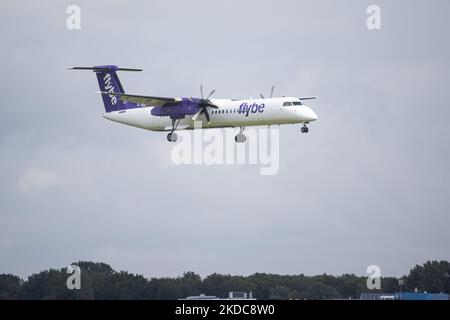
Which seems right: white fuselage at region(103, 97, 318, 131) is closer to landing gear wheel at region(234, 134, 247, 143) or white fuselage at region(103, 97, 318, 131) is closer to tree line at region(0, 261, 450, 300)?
landing gear wheel at region(234, 134, 247, 143)

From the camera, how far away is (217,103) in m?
77.6

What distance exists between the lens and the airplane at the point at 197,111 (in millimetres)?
73125

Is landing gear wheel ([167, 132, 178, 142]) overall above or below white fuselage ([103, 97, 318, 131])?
below

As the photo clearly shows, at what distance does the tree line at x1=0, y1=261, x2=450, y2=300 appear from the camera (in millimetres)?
66062

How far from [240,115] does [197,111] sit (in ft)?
14.7

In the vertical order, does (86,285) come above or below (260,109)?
below

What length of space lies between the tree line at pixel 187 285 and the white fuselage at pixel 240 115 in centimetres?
1111

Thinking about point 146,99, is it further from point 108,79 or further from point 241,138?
point 108,79

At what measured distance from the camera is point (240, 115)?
7456 cm

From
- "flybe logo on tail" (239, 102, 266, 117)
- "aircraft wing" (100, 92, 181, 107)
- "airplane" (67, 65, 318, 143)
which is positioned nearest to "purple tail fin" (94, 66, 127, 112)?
"airplane" (67, 65, 318, 143)

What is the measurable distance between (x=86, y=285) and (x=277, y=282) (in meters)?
14.9

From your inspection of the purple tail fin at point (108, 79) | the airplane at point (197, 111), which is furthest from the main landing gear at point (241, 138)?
the purple tail fin at point (108, 79)
